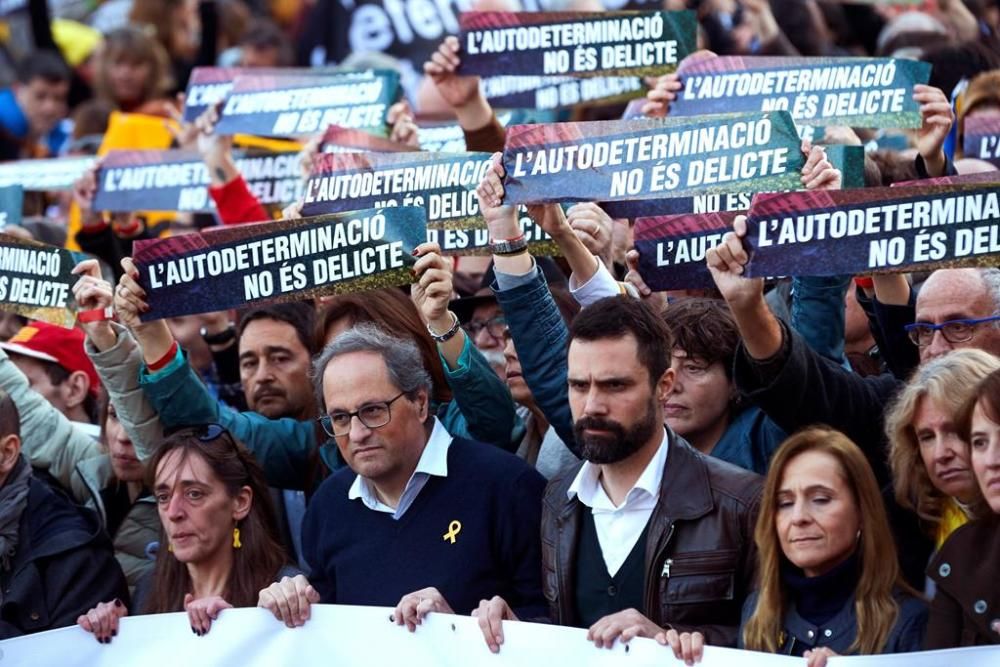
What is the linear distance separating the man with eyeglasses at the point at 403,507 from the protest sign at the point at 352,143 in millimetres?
1851

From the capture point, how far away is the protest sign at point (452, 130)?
8609 mm

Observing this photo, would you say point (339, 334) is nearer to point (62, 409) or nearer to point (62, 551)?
point (62, 551)

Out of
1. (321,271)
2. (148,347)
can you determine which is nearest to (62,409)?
(148,347)

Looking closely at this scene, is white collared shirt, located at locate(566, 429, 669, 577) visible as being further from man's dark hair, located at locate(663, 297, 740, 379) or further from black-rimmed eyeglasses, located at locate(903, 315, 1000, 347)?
black-rimmed eyeglasses, located at locate(903, 315, 1000, 347)

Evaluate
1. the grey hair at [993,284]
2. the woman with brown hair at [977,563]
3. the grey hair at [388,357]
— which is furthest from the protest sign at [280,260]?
the woman with brown hair at [977,563]

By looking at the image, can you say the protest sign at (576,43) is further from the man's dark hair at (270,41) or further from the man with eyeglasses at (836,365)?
the man's dark hair at (270,41)

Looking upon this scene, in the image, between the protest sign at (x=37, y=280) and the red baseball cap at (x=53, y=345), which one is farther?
the red baseball cap at (x=53, y=345)

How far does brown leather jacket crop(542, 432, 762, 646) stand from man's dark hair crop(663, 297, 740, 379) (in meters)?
0.74

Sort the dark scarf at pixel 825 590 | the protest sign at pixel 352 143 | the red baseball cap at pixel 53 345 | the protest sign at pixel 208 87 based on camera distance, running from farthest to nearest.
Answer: the protest sign at pixel 208 87, the protest sign at pixel 352 143, the red baseball cap at pixel 53 345, the dark scarf at pixel 825 590

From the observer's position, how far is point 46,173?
962 centimetres

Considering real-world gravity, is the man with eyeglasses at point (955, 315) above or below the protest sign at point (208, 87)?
below

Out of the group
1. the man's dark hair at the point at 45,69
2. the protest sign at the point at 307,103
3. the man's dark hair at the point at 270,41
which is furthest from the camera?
the man's dark hair at the point at 45,69

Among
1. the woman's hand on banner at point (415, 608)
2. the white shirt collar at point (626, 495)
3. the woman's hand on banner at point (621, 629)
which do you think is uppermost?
the white shirt collar at point (626, 495)

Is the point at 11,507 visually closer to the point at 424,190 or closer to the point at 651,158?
the point at 424,190
